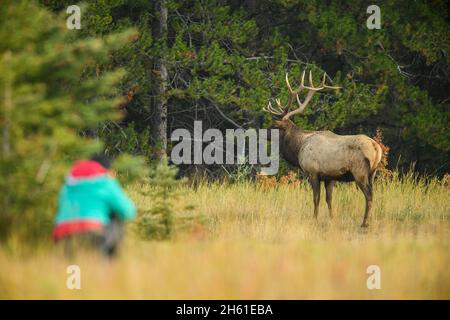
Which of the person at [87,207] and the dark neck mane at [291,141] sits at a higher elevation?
the dark neck mane at [291,141]

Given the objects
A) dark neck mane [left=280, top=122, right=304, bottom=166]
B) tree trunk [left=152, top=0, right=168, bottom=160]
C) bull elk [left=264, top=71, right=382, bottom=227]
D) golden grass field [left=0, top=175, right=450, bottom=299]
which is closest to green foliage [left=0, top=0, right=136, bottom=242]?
golden grass field [left=0, top=175, right=450, bottom=299]

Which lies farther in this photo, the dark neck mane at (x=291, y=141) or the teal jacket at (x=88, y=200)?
the dark neck mane at (x=291, y=141)

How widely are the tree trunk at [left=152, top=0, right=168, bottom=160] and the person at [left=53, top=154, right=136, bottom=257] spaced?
10.8m

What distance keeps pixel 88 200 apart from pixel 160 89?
37.9 ft

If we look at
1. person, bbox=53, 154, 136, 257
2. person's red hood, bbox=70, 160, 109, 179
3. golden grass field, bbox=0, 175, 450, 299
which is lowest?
golden grass field, bbox=0, 175, 450, 299

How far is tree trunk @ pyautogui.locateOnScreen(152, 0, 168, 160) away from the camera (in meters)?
17.1

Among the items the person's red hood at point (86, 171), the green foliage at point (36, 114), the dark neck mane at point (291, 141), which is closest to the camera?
the person's red hood at point (86, 171)

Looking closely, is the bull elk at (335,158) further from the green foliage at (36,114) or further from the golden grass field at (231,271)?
the green foliage at (36,114)

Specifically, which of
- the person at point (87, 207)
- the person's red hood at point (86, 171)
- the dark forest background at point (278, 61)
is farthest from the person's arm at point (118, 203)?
the dark forest background at point (278, 61)

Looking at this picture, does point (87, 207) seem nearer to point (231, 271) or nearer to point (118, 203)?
point (118, 203)

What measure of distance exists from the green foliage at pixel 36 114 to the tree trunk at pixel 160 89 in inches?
351

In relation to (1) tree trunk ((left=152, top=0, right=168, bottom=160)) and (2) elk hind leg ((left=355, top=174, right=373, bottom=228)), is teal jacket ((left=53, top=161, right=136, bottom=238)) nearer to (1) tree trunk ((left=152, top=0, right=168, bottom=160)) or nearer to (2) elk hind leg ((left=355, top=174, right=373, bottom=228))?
(2) elk hind leg ((left=355, top=174, right=373, bottom=228))

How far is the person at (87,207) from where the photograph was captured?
5.90 m

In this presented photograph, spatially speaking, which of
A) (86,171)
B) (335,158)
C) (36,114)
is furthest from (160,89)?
(86,171)
